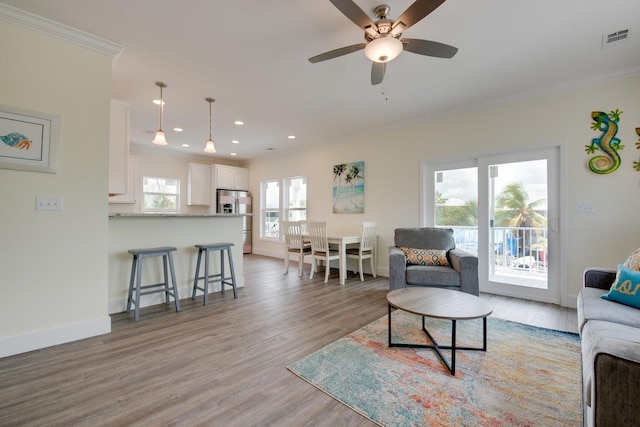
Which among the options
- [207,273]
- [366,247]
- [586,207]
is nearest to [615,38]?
[586,207]

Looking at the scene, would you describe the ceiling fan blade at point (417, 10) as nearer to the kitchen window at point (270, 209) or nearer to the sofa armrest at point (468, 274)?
the sofa armrest at point (468, 274)

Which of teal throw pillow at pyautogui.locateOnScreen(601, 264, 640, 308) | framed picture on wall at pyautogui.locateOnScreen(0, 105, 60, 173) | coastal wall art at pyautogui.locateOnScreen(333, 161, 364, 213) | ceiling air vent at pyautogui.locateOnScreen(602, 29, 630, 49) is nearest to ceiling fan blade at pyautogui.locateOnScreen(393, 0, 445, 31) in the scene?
ceiling air vent at pyautogui.locateOnScreen(602, 29, 630, 49)

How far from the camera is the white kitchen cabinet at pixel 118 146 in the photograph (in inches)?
118

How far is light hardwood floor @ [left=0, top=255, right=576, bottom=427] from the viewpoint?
1513mm

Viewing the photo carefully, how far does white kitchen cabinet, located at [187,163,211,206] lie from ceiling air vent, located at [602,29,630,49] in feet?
24.1

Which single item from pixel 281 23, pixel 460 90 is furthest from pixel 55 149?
pixel 460 90

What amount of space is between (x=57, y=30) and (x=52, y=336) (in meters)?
2.54

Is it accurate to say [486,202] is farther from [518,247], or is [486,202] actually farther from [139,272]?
[139,272]

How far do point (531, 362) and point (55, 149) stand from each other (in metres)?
4.14

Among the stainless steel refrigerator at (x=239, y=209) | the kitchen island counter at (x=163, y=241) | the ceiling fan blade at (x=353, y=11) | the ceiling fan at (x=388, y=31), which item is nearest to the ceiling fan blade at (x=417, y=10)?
the ceiling fan at (x=388, y=31)

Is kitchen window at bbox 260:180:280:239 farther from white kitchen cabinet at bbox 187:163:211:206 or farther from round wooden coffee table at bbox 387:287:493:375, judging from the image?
round wooden coffee table at bbox 387:287:493:375

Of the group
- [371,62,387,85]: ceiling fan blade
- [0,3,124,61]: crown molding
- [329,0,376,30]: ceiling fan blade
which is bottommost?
[371,62,387,85]: ceiling fan blade

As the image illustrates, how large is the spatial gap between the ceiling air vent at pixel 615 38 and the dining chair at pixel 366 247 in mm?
3265

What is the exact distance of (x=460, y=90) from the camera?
3.43 m
